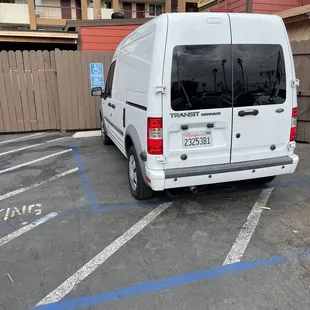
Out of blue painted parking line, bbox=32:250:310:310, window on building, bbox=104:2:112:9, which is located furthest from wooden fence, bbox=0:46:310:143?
window on building, bbox=104:2:112:9

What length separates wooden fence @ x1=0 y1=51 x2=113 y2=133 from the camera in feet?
28.8

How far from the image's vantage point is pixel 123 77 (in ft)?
16.0

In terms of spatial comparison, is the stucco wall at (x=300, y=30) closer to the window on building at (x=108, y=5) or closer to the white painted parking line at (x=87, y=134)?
the white painted parking line at (x=87, y=134)

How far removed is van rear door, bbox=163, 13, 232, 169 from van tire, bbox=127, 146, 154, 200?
2.20 ft

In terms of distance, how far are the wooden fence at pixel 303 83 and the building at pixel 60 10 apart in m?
23.0

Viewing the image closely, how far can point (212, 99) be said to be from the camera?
3.51 metres

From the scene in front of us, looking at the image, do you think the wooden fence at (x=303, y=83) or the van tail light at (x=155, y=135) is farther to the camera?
the wooden fence at (x=303, y=83)

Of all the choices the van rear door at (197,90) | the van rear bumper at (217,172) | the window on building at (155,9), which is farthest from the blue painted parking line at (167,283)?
the window on building at (155,9)

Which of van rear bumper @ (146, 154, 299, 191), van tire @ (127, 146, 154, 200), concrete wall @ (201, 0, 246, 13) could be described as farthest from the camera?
concrete wall @ (201, 0, 246, 13)

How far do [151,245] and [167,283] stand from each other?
0.63 meters

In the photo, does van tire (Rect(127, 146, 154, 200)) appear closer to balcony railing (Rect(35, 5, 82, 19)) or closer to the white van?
the white van

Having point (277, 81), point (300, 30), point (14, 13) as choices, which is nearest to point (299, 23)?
point (300, 30)

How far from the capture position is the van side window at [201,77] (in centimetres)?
337

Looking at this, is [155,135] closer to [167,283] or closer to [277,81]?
Answer: [167,283]
